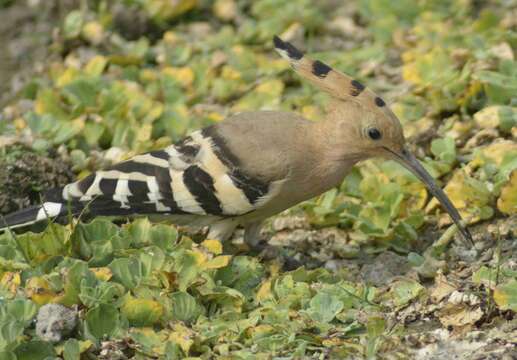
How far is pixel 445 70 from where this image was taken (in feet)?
19.4

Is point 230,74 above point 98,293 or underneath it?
underneath

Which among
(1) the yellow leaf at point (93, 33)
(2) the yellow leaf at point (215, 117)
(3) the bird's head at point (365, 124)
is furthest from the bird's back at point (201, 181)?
(1) the yellow leaf at point (93, 33)

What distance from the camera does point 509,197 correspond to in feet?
15.4

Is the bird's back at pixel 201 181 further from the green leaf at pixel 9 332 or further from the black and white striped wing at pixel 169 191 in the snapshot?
the green leaf at pixel 9 332

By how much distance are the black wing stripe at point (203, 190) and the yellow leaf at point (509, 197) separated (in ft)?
3.79

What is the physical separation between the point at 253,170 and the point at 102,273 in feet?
2.74

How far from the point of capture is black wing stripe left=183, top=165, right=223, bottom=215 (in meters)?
4.68

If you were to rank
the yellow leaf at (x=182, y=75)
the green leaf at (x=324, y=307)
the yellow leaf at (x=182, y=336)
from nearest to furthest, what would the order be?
the yellow leaf at (x=182, y=336) → the green leaf at (x=324, y=307) → the yellow leaf at (x=182, y=75)

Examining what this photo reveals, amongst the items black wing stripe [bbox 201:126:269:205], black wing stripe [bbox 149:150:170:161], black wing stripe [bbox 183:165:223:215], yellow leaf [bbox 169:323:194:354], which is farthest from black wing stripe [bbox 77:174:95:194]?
yellow leaf [bbox 169:323:194:354]

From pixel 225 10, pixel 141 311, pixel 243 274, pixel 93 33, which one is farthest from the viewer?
pixel 225 10

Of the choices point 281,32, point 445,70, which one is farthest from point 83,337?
point 281,32

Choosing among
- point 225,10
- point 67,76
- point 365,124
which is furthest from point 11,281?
point 225,10

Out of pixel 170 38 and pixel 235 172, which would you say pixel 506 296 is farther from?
pixel 170 38

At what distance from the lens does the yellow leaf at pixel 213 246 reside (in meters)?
4.43
